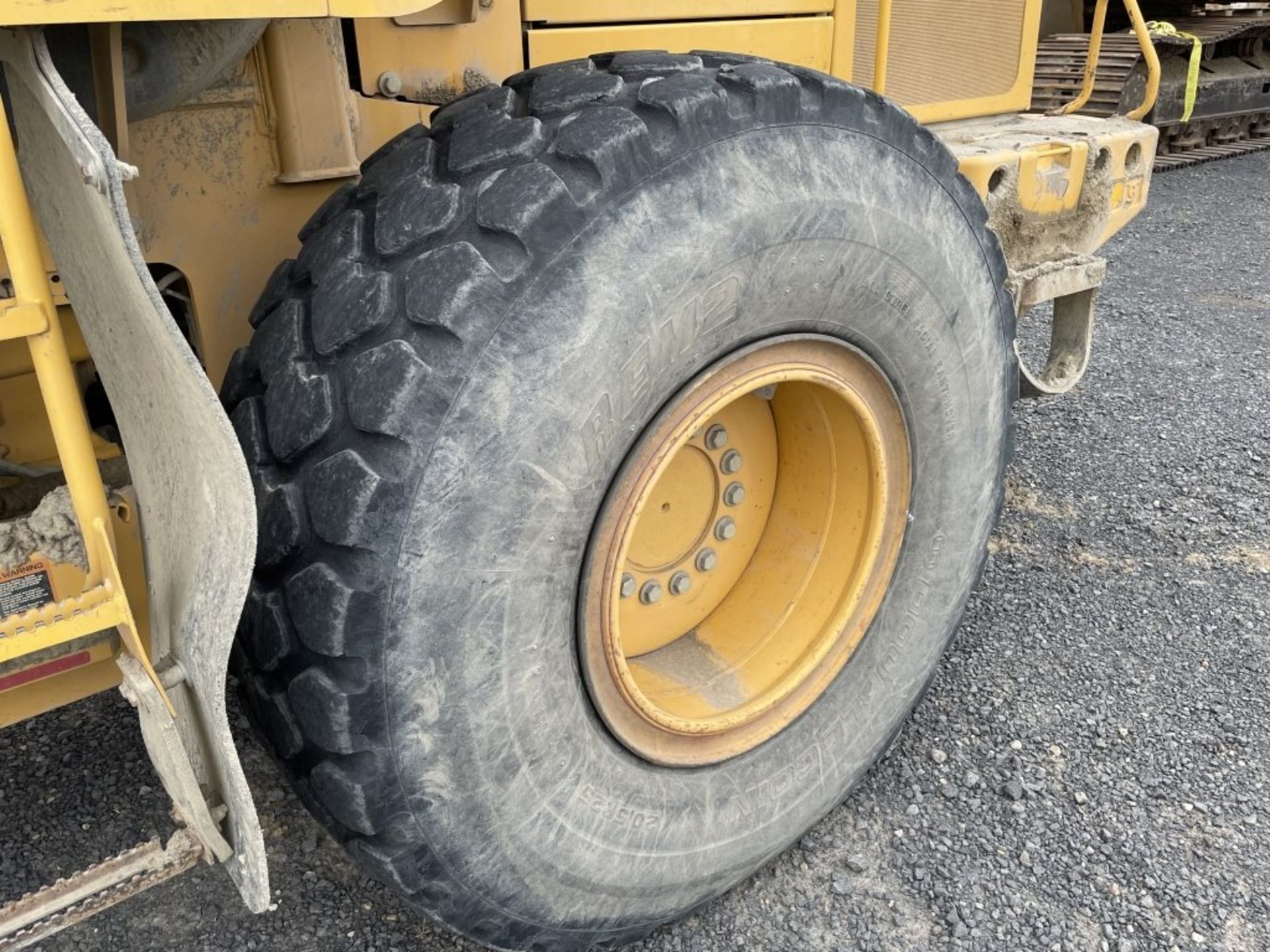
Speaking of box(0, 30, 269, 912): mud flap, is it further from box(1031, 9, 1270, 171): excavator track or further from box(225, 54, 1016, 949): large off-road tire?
box(1031, 9, 1270, 171): excavator track

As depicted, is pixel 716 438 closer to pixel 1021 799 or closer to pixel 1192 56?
pixel 1021 799

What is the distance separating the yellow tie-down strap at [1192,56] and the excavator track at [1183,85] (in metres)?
0.23

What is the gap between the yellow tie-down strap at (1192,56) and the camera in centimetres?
495

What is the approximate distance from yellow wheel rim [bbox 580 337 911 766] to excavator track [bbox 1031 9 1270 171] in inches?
240

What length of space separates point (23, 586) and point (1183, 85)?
9244 mm

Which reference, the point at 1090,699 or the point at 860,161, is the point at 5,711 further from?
the point at 1090,699

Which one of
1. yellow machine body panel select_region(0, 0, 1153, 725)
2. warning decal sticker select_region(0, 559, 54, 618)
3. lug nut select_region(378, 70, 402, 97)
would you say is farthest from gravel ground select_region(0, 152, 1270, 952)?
lug nut select_region(378, 70, 402, 97)

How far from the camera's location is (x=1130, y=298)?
590cm

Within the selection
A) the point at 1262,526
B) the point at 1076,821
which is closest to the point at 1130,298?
the point at 1262,526

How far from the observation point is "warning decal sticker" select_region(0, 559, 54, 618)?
132 cm

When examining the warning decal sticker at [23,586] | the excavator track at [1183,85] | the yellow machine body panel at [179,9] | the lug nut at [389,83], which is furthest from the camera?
the excavator track at [1183,85]

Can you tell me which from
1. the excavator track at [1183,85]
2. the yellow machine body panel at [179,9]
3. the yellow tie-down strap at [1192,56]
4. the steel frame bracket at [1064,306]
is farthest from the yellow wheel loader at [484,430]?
the excavator track at [1183,85]

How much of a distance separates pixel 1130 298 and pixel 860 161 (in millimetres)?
4745

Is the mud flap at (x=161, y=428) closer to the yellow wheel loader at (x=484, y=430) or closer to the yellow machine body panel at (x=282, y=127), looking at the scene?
the yellow wheel loader at (x=484, y=430)
